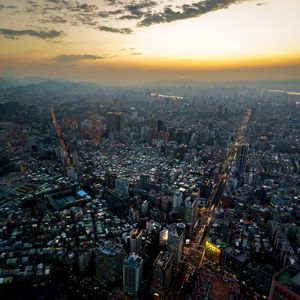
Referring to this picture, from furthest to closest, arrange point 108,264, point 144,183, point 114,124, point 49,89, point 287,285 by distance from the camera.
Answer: point 49,89 → point 114,124 → point 144,183 → point 108,264 → point 287,285

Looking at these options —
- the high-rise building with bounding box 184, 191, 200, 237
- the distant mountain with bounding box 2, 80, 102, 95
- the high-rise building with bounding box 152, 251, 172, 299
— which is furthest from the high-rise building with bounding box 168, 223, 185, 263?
the distant mountain with bounding box 2, 80, 102, 95

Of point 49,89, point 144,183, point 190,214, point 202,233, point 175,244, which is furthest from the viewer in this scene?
point 49,89

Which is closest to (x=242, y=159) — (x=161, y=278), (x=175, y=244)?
(x=175, y=244)

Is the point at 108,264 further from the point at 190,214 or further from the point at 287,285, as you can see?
the point at 287,285

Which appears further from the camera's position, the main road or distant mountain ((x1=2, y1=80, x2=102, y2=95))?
distant mountain ((x1=2, y1=80, x2=102, y2=95))

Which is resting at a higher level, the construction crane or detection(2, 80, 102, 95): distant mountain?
the construction crane

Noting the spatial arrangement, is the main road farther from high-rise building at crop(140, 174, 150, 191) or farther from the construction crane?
the construction crane

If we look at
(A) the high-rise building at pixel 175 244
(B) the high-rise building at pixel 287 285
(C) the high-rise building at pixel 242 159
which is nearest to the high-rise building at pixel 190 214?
(A) the high-rise building at pixel 175 244

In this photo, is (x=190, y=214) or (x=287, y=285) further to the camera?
(x=190, y=214)
